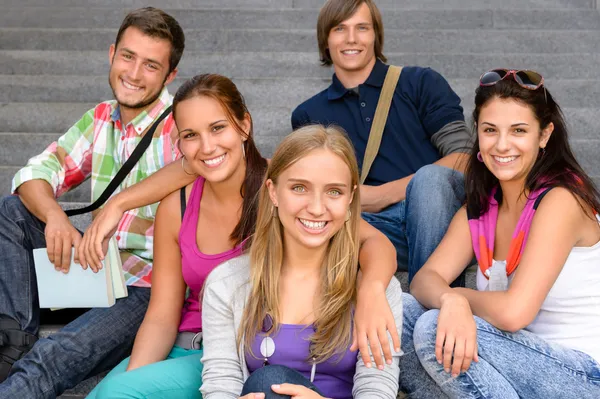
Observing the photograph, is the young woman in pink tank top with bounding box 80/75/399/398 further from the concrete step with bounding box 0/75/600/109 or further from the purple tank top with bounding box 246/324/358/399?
the concrete step with bounding box 0/75/600/109

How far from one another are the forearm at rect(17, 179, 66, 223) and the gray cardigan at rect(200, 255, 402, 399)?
79 cm

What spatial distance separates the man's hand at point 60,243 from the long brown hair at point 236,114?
0.56 metres

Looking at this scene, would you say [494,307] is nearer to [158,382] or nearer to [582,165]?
[158,382]

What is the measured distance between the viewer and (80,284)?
9.67 ft

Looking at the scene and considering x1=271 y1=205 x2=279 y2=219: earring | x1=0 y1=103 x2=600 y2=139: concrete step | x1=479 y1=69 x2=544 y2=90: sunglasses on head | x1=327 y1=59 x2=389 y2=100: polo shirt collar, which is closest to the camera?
x1=271 y1=205 x2=279 y2=219: earring

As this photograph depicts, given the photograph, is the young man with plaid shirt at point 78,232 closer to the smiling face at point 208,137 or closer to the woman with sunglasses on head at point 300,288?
the smiling face at point 208,137

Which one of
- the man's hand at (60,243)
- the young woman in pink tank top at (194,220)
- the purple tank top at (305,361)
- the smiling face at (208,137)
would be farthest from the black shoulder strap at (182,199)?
the purple tank top at (305,361)

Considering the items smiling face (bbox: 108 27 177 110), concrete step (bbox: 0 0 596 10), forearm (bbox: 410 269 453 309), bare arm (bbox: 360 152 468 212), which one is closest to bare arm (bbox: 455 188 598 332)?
forearm (bbox: 410 269 453 309)

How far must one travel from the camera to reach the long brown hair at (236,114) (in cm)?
275

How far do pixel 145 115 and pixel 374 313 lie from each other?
1338 mm

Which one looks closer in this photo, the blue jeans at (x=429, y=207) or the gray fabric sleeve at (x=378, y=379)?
the gray fabric sleeve at (x=378, y=379)

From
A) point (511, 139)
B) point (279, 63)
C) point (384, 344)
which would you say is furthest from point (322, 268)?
point (279, 63)

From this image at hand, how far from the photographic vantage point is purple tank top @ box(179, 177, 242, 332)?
107 inches

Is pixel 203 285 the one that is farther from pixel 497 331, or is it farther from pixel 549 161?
pixel 549 161
